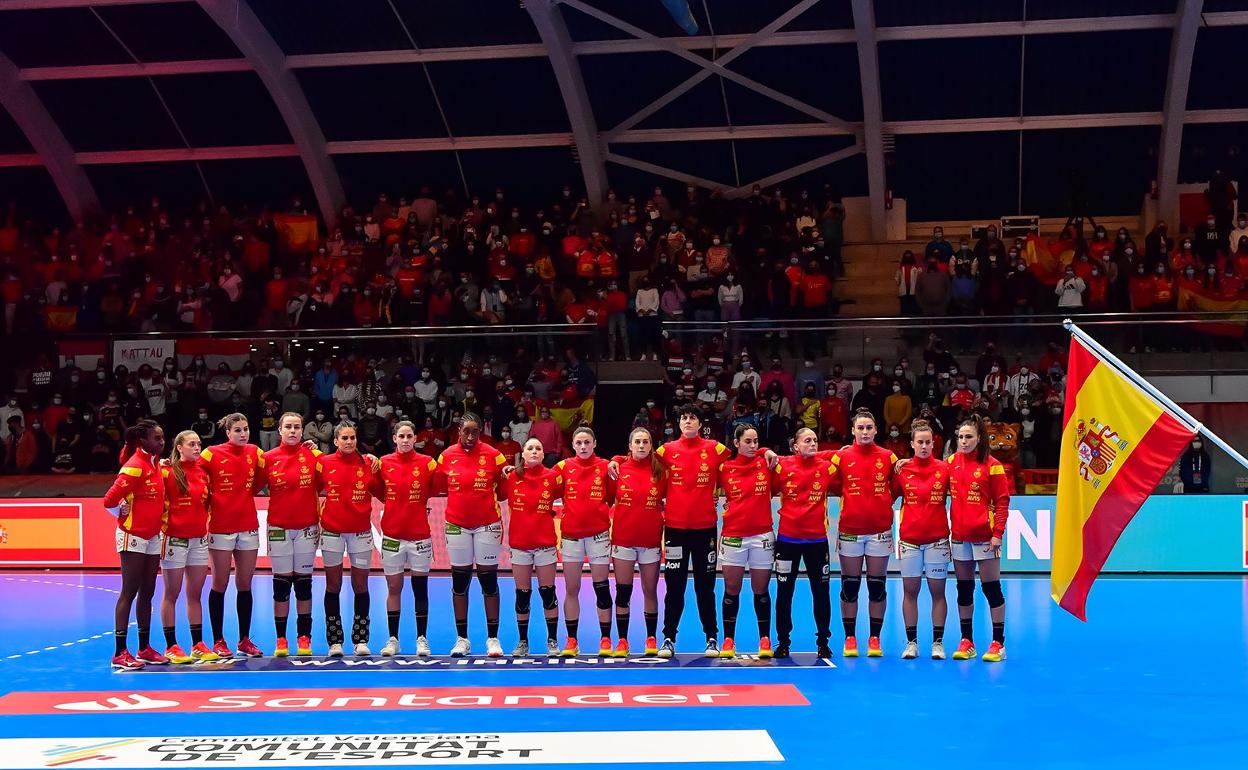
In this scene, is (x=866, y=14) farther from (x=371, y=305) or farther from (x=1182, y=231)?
(x=371, y=305)

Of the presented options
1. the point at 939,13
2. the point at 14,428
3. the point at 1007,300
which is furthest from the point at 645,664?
the point at 939,13

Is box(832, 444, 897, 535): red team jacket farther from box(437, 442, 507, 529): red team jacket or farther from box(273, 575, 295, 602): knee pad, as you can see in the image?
box(273, 575, 295, 602): knee pad

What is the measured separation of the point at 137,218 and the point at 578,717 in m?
25.2

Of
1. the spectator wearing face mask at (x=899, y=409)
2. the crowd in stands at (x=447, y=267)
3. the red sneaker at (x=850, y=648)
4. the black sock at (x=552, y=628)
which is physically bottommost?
the red sneaker at (x=850, y=648)

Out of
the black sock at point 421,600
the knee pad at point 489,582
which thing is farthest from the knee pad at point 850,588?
the black sock at point 421,600

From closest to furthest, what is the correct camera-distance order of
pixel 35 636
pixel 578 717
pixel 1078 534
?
pixel 578 717
pixel 1078 534
pixel 35 636

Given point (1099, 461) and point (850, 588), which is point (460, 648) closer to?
point (850, 588)

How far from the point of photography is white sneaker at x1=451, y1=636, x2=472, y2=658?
1223 centimetres

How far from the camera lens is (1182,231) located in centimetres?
2722

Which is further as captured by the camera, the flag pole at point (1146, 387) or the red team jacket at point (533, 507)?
the red team jacket at point (533, 507)

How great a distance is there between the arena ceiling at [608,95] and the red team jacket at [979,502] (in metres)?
15.1

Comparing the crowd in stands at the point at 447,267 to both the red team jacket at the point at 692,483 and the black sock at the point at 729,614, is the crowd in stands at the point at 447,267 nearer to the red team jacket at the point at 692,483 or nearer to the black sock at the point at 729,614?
the red team jacket at the point at 692,483

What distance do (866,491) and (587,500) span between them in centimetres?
260

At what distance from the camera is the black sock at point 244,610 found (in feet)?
39.9
